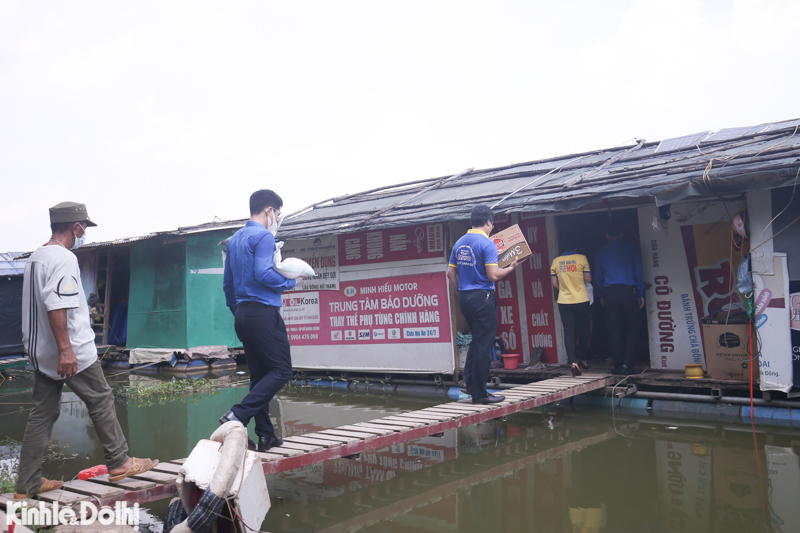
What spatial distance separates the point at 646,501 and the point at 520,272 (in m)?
5.03

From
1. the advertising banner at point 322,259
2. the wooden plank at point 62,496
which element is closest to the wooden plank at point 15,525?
the wooden plank at point 62,496

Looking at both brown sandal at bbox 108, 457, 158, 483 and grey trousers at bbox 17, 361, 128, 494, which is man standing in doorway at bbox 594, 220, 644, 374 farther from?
grey trousers at bbox 17, 361, 128, 494

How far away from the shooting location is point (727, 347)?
6312mm

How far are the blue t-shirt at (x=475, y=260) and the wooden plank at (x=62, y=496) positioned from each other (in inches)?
143

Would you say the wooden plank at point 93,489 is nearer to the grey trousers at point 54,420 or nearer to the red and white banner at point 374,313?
the grey trousers at point 54,420

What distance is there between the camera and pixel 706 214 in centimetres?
714

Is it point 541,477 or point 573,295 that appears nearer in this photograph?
point 541,477

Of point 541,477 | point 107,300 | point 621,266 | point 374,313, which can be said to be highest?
point 107,300

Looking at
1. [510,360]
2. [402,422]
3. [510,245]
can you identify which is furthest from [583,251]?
[402,422]

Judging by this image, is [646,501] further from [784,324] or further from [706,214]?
[706,214]

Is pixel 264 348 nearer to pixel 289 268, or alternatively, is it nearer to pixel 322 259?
pixel 289 268

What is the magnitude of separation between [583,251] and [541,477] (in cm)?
481

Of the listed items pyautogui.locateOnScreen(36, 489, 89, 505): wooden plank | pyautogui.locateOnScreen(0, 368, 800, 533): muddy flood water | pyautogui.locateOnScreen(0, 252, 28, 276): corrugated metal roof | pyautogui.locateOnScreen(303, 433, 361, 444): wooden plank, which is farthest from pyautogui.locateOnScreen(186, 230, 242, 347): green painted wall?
pyautogui.locateOnScreen(36, 489, 89, 505): wooden plank

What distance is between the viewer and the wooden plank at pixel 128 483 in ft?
11.7
